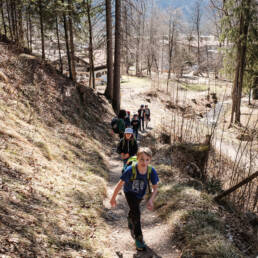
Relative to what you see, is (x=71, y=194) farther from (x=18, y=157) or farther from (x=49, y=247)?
(x=49, y=247)

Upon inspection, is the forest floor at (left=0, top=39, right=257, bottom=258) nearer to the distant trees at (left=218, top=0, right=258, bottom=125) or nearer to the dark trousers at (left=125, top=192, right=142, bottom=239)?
the dark trousers at (left=125, top=192, right=142, bottom=239)

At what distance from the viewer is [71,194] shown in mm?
5926

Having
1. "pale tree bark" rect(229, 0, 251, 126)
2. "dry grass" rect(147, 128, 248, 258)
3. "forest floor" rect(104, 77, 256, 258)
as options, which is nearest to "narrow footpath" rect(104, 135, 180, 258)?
"forest floor" rect(104, 77, 256, 258)

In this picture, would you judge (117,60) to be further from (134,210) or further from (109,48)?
(134,210)

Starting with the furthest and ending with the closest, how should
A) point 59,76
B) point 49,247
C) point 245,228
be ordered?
point 59,76
point 245,228
point 49,247

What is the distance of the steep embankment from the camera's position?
13.1 feet

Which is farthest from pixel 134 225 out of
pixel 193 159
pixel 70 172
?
pixel 193 159

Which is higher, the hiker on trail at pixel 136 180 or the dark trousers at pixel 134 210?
the hiker on trail at pixel 136 180

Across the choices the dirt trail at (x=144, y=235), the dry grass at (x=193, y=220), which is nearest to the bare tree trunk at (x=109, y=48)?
the dry grass at (x=193, y=220)

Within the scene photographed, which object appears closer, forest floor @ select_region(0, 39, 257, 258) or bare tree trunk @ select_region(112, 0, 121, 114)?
forest floor @ select_region(0, 39, 257, 258)

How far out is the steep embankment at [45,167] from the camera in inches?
157

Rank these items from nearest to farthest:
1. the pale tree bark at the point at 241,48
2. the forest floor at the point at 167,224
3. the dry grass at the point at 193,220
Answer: the dry grass at the point at 193,220 < the forest floor at the point at 167,224 < the pale tree bark at the point at 241,48

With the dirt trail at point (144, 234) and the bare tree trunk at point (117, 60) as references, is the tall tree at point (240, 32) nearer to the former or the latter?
the bare tree trunk at point (117, 60)

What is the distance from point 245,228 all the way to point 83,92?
1263cm
